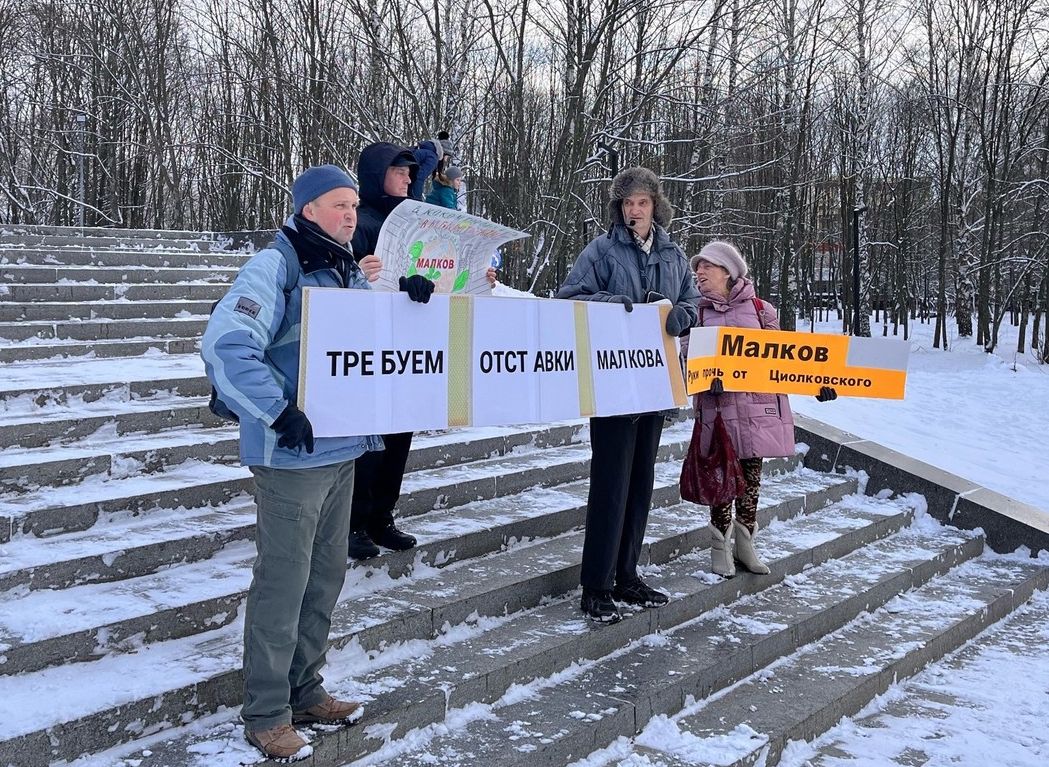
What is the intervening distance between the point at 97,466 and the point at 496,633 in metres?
2.28

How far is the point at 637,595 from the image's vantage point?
445 cm

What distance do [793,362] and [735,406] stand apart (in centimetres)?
41

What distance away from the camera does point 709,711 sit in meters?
3.88

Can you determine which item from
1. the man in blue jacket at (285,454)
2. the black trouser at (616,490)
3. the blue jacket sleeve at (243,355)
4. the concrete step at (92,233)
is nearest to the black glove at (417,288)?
the man in blue jacket at (285,454)

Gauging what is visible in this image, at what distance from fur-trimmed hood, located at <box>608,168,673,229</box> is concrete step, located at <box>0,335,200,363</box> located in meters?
4.38

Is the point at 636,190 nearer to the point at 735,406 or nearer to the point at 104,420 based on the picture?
the point at 735,406

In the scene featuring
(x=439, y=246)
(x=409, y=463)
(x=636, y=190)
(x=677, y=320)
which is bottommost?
(x=409, y=463)

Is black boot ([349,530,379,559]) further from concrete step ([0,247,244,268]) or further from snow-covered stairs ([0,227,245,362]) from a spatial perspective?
concrete step ([0,247,244,268])

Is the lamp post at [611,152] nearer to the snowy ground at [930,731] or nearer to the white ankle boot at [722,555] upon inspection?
the white ankle boot at [722,555]

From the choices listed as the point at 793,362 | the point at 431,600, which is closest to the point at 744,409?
the point at 793,362

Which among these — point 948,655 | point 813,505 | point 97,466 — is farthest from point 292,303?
point 813,505

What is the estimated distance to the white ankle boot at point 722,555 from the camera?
4.96m

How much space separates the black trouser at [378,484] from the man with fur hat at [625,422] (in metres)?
0.98

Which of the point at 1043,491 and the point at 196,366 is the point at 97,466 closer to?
the point at 196,366
